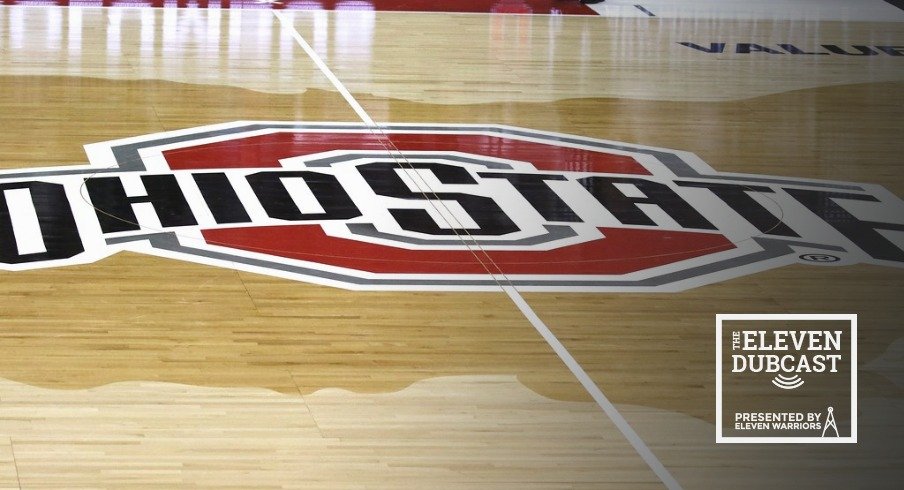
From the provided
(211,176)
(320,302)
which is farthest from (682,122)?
(320,302)

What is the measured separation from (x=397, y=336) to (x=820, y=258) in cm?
173

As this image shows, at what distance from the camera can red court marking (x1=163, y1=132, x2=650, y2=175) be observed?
6.02 m

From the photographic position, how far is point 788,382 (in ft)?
13.2

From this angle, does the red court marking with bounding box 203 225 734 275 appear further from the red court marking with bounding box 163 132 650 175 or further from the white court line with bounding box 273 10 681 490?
the red court marking with bounding box 163 132 650 175

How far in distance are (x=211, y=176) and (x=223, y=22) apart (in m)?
3.23

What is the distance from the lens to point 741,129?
689 cm

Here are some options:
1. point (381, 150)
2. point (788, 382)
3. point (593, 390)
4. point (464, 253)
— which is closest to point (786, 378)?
point (788, 382)

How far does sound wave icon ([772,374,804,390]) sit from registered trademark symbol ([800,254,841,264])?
1.15 meters

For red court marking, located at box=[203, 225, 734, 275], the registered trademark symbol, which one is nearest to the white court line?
red court marking, located at box=[203, 225, 734, 275]

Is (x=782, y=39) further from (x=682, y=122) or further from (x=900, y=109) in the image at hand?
(x=682, y=122)

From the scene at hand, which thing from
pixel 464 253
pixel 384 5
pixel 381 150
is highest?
pixel 384 5

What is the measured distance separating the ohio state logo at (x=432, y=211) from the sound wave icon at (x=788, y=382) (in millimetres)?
835

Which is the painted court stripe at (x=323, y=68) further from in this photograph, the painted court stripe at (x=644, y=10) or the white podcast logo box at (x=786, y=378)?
the white podcast logo box at (x=786, y=378)

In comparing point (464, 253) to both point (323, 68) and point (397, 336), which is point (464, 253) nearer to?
point (397, 336)
